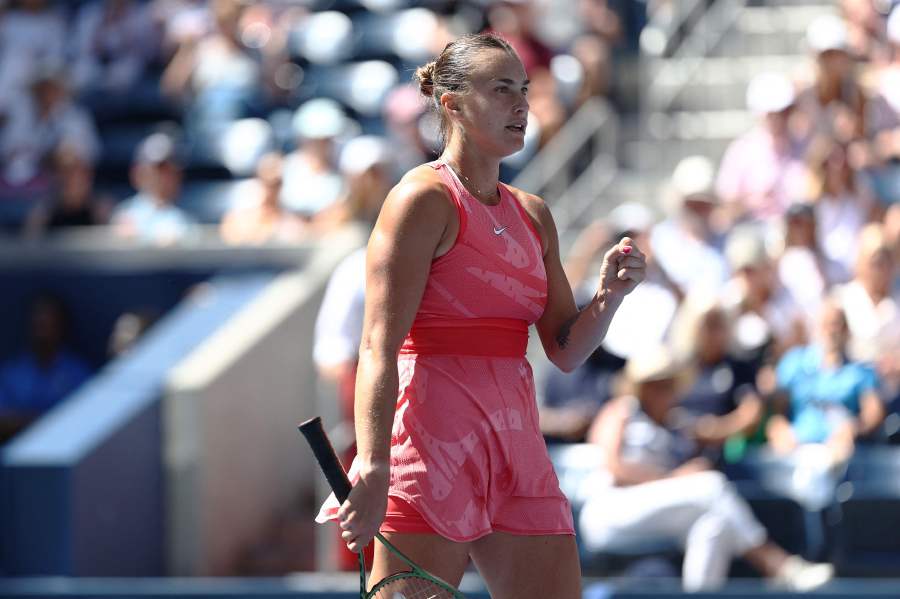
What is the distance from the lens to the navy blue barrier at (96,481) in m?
7.25

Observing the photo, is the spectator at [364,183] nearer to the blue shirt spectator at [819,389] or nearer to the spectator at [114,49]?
the blue shirt spectator at [819,389]

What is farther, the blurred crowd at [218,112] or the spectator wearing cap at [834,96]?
the blurred crowd at [218,112]

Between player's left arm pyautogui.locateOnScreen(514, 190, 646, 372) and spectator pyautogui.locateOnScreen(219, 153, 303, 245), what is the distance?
5315 millimetres

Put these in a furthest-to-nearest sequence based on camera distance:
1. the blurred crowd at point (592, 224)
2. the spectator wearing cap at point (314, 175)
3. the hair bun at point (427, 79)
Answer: the spectator wearing cap at point (314, 175) → the blurred crowd at point (592, 224) → the hair bun at point (427, 79)

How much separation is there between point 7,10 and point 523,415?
9.79 m

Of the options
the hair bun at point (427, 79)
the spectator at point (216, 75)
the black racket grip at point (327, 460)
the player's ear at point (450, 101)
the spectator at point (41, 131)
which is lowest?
the black racket grip at point (327, 460)

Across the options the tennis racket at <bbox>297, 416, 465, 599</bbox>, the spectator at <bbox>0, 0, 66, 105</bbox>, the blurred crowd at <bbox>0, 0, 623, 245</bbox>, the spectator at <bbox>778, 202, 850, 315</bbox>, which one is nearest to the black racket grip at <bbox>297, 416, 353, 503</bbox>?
Answer: the tennis racket at <bbox>297, 416, 465, 599</bbox>

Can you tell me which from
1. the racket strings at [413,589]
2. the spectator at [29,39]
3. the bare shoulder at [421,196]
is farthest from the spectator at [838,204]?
the spectator at [29,39]

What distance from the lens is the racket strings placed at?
3.25 meters

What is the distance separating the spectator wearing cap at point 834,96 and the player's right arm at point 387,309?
17.0 feet

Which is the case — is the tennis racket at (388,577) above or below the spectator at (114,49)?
below

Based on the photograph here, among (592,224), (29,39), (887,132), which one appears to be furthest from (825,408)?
(29,39)

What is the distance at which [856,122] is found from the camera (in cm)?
820

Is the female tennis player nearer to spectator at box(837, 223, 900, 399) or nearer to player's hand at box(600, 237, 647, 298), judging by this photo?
player's hand at box(600, 237, 647, 298)
